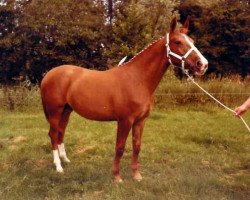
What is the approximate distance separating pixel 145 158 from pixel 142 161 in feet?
0.68

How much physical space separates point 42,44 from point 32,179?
17.9 metres

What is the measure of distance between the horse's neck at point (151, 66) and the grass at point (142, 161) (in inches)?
56.0

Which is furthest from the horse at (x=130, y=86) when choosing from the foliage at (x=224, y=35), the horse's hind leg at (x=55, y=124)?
the foliage at (x=224, y=35)

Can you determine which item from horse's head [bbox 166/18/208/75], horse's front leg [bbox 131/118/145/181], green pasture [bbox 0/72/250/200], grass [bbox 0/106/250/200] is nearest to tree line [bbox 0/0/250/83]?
green pasture [bbox 0/72/250/200]

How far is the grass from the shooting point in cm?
566

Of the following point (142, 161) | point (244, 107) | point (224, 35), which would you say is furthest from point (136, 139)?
point (224, 35)

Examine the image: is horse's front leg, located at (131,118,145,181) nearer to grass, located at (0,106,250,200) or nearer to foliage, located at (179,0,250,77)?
grass, located at (0,106,250,200)

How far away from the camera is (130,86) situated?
5.87 m

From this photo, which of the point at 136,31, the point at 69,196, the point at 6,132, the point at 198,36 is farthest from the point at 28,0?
the point at 69,196

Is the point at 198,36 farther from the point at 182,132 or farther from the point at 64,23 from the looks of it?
the point at 182,132

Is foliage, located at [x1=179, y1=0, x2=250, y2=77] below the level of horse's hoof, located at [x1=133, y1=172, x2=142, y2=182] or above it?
below

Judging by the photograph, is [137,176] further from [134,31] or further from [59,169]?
[134,31]

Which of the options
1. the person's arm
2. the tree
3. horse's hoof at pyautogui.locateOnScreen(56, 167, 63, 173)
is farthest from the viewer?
the tree

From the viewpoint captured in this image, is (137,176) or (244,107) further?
(137,176)
